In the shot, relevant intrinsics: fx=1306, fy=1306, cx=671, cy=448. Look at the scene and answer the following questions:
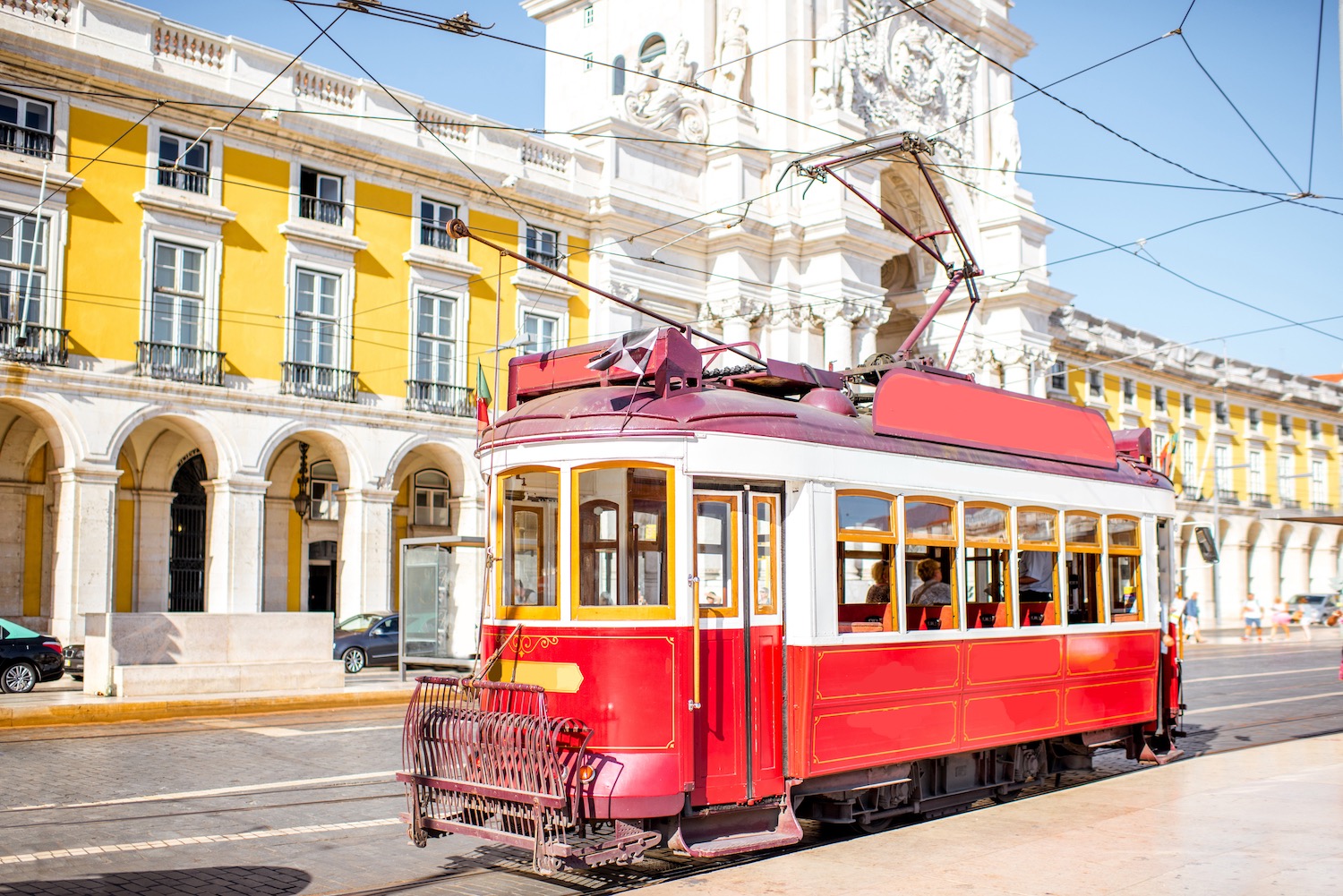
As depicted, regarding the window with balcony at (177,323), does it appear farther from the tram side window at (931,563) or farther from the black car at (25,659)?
the tram side window at (931,563)

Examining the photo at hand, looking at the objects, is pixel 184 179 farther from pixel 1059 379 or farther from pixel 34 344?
pixel 1059 379

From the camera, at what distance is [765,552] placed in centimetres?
821

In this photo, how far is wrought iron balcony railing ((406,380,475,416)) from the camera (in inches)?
1163

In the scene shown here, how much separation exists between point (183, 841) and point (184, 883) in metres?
1.27

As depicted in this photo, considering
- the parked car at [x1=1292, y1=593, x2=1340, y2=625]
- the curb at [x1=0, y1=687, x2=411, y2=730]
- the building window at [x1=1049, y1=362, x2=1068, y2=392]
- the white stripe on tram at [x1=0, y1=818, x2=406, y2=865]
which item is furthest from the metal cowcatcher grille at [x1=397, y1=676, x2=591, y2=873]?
the parked car at [x1=1292, y1=593, x2=1340, y2=625]

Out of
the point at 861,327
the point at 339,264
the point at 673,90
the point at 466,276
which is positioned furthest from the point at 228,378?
the point at 861,327

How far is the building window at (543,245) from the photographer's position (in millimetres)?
Answer: 31492

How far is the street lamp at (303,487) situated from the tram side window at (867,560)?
933 inches

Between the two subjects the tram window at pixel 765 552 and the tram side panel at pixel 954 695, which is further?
the tram side panel at pixel 954 695

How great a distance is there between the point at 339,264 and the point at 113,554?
7.87m

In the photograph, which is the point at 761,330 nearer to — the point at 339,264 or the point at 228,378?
the point at 339,264

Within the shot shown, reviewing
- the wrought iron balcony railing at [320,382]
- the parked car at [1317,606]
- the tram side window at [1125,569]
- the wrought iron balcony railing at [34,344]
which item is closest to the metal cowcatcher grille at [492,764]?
the tram side window at [1125,569]

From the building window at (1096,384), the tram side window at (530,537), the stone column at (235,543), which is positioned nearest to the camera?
the tram side window at (530,537)

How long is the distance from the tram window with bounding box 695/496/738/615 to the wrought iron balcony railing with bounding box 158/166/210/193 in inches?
800
